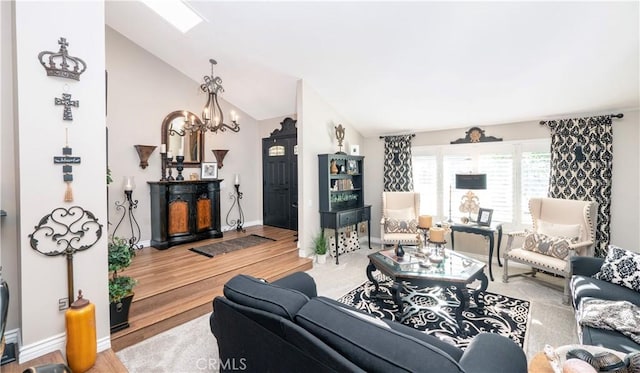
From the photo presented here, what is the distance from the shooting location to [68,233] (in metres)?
2.21

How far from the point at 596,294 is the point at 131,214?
6.20m

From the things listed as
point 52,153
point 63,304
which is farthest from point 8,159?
point 63,304

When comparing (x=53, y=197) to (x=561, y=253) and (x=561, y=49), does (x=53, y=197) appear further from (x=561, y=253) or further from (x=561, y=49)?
(x=561, y=253)

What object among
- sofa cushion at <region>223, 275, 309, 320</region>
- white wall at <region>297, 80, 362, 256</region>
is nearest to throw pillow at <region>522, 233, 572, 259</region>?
white wall at <region>297, 80, 362, 256</region>

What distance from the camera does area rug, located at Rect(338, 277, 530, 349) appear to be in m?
2.73

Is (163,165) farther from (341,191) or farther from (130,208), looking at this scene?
(341,191)

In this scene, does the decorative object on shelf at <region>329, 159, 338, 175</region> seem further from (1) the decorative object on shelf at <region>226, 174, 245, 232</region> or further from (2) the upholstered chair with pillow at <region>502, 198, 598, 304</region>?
(2) the upholstered chair with pillow at <region>502, 198, 598, 304</region>

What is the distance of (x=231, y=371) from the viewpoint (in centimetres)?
186

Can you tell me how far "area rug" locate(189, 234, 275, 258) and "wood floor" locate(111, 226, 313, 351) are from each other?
132 mm

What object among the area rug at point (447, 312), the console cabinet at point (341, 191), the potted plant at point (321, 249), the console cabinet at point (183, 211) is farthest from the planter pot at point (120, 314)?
the console cabinet at point (341, 191)

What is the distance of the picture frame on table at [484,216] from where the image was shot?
4410 mm

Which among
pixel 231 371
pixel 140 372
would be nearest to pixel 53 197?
pixel 140 372

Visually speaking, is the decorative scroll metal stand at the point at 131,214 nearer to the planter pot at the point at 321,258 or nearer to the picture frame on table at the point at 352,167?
the planter pot at the point at 321,258

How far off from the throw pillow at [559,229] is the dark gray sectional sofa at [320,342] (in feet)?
10.1
